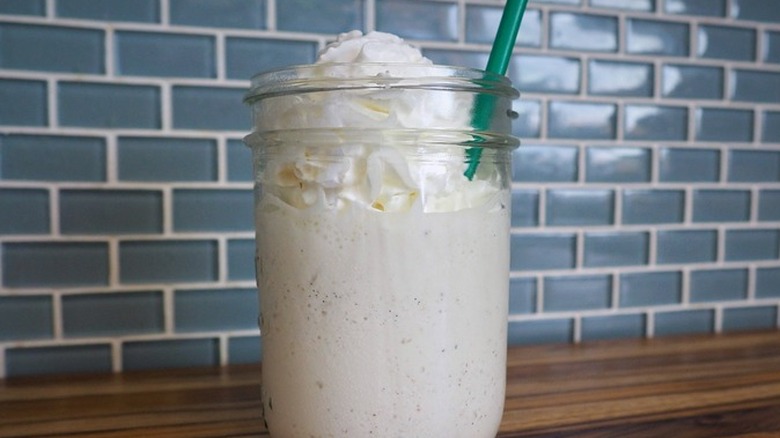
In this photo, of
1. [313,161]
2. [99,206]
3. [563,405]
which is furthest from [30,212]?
[563,405]

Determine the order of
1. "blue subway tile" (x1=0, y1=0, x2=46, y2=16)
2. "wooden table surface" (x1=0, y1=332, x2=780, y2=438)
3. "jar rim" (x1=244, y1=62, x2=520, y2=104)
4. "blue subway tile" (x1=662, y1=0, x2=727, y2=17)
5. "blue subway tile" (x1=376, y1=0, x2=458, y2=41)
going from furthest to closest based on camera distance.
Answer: "blue subway tile" (x1=662, y1=0, x2=727, y2=17) → "blue subway tile" (x1=376, y1=0, x2=458, y2=41) → "blue subway tile" (x1=0, y1=0, x2=46, y2=16) → "wooden table surface" (x1=0, y1=332, x2=780, y2=438) → "jar rim" (x1=244, y1=62, x2=520, y2=104)

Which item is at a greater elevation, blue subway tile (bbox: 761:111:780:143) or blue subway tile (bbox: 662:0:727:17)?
blue subway tile (bbox: 662:0:727:17)

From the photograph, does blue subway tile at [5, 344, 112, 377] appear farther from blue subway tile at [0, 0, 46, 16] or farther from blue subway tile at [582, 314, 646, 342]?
blue subway tile at [582, 314, 646, 342]

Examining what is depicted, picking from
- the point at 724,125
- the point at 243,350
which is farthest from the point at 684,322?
the point at 243,350

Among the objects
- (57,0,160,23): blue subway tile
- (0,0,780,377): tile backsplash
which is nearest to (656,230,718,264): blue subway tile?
(0,0,780,377): tile backsplash

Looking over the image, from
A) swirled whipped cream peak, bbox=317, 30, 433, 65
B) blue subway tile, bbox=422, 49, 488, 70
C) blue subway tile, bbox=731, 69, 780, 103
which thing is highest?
blue subway tile, bbox=422, 49, 488, 70

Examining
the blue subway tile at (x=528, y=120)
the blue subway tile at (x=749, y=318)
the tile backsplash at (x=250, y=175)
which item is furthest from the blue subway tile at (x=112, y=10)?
the blue subway tile at (x=749, y=318)

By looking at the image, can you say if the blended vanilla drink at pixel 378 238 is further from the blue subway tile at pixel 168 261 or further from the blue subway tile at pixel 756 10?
the blue subway tile at pixel 756 10
